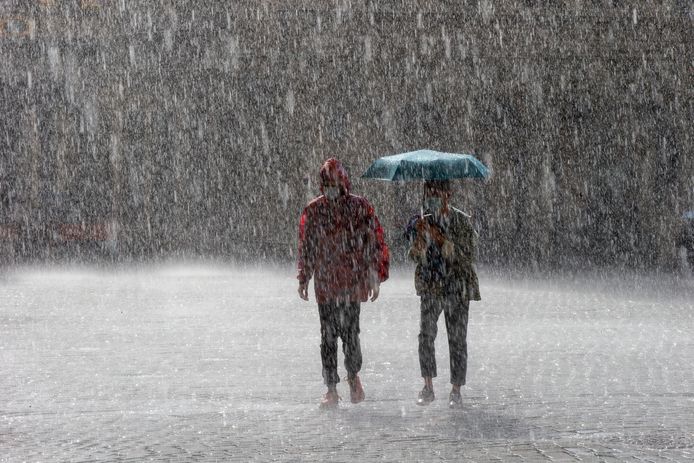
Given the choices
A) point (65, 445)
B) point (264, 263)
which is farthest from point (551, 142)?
point (65, 445)

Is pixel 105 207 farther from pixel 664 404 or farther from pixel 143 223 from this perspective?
pixel 664 404

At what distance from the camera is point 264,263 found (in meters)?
24.9

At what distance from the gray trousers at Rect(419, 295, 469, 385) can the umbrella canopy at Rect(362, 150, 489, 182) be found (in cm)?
84

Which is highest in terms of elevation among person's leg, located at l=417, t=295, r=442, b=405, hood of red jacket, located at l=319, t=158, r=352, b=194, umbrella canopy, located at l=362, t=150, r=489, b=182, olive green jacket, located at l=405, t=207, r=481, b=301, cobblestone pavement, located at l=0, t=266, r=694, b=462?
hood of red jacket, located at l=319, t=158, r=352, b=194

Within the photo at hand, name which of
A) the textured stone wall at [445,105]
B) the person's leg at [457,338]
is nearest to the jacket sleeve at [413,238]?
the person's leg at [457,338]

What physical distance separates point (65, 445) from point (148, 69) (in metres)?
24.1

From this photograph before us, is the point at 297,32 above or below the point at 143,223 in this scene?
above

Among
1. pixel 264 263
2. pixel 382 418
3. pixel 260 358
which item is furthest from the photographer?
pixel 264 263

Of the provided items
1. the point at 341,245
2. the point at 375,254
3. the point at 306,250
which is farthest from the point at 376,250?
the point at 306,250

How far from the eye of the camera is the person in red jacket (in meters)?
8.09

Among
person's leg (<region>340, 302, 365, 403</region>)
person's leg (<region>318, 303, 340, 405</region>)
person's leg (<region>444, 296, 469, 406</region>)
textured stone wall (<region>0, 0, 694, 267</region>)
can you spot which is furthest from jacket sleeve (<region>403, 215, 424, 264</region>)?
textured stone wall (<region>0, 0, 694, 267</region>)

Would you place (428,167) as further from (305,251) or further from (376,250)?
(305,251)

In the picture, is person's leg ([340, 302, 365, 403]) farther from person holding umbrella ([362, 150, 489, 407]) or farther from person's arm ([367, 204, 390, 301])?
person holding umbrella ([362, 150, 489, 407])

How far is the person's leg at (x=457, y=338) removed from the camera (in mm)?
8148
